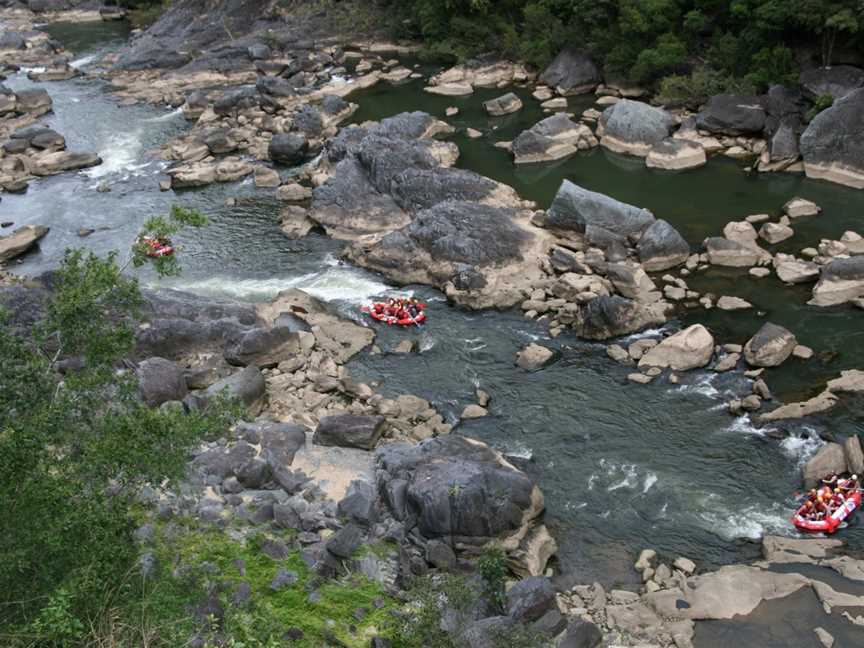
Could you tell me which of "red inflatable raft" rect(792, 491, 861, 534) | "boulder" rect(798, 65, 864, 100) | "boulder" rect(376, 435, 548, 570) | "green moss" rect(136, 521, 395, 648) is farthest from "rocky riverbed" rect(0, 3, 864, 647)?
"boulder" rect(798, 65, 864, 100)

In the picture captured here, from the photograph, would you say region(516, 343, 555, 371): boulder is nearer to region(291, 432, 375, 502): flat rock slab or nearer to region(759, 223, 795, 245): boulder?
region(291, 432, 375, 502): flat rock slab

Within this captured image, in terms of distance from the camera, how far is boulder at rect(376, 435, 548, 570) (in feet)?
61.7

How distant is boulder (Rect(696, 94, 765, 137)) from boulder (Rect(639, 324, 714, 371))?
17.8 m

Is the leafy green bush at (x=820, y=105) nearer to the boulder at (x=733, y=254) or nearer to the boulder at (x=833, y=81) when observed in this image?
the boulder at (x=833, y=81)

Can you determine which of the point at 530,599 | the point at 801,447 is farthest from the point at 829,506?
the point at 530,599

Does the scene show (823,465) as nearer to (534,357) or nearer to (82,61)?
(534,357)

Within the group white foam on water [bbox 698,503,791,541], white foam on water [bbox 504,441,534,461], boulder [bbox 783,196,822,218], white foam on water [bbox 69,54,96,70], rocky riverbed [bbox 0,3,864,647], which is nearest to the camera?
rocky riverbed [bbox 0,3,864,647]

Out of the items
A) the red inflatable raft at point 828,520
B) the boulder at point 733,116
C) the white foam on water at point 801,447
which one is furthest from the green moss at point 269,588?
the boulder at point 733,116

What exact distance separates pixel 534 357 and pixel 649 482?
6.09 metres

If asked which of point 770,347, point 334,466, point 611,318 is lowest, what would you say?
point 770,347

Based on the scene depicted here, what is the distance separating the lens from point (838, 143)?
3559 cm

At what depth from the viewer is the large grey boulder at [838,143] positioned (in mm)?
34969

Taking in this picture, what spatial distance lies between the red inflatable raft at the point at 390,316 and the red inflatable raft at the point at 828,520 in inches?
527

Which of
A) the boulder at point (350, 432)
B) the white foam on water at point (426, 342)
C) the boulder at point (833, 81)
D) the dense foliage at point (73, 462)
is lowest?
the white foam on water at point (426, 342)
